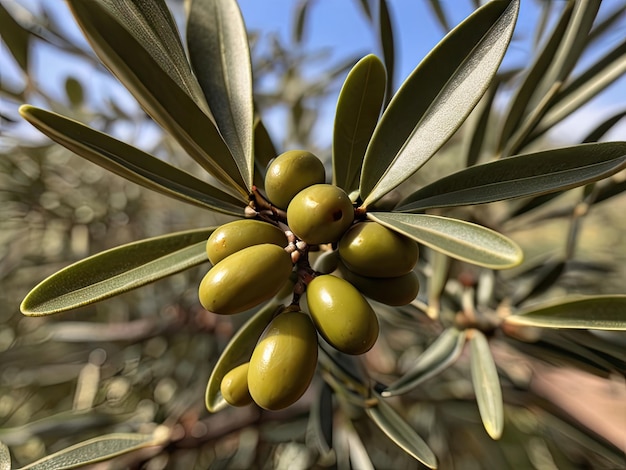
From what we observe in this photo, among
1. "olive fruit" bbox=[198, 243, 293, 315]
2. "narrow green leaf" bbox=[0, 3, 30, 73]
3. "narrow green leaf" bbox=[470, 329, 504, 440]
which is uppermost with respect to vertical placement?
"narrow green leaf" bbox=[0, 3, 30, 73]

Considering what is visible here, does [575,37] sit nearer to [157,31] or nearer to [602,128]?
[602,128]

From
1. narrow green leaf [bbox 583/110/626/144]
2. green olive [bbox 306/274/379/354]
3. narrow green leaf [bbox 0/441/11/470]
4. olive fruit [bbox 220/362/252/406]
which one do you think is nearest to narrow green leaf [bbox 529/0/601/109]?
narrow green leaf [bbox 583/110/626/144]

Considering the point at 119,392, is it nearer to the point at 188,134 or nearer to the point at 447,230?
the point at 188,134

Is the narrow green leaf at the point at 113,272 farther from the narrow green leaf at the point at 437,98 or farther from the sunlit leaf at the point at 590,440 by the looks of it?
the sunlit leaf at the point at 590,440

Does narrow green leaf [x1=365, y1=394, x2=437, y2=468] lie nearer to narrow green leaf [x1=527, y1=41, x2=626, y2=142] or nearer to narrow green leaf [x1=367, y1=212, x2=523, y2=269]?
narrow green leaf [x1=367, y1=212, x2=523, y2=269]

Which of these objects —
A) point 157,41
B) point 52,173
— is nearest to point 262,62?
point 52,173

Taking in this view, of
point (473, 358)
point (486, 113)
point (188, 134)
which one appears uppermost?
point (188, 134)

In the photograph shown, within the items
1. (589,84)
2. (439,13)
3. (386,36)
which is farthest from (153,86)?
(439,13)
